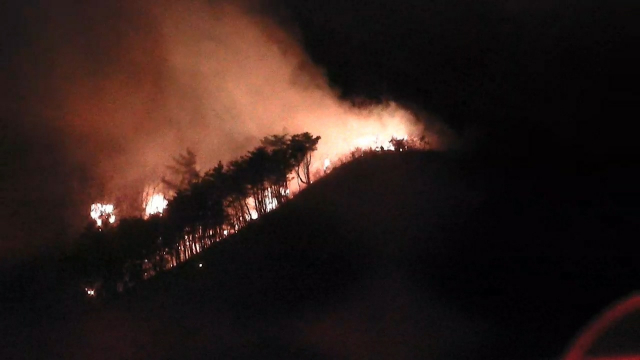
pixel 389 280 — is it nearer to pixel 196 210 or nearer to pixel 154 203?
pixel 196 210

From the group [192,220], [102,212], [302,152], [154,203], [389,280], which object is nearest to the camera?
[389,280]

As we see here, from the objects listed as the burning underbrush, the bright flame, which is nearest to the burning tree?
the burning underbrush

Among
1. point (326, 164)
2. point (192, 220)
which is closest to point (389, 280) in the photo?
point (192, 220)

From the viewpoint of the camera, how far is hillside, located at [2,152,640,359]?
43.1 ft

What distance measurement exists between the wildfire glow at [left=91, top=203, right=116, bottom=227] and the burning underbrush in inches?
2.1

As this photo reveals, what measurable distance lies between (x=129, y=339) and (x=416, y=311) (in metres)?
6.65

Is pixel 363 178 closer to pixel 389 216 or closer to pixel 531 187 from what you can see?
pixel 389 216

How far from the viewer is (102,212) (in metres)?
35.0

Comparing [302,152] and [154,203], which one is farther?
[154,203]

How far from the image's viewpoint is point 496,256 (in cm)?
2038

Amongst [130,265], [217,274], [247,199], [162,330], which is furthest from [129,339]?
[247,199]

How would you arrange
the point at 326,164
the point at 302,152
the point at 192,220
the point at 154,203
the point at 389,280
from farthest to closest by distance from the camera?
1. the point at 326,164
2. the point at 154,203
3. the point at 302,152
4. the point at 192,220
5. the point at 389,280

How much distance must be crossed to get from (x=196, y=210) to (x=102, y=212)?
30.3 feet

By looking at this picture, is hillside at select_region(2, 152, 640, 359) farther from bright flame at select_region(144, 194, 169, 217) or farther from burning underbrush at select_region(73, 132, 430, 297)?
bright flame at select_region(144, 194, 169, 217)
